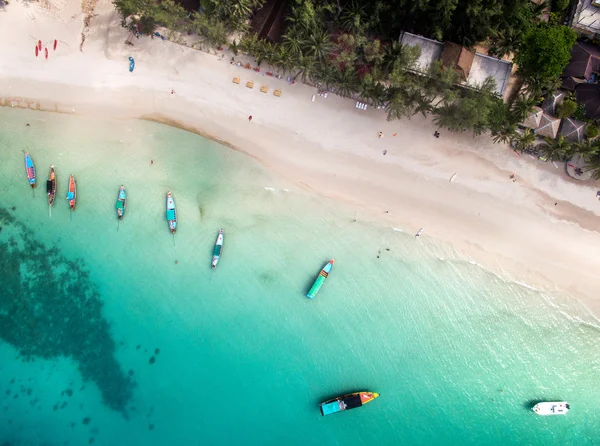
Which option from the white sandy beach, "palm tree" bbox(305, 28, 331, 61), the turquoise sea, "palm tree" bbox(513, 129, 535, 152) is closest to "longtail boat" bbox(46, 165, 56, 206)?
the turquoise sea

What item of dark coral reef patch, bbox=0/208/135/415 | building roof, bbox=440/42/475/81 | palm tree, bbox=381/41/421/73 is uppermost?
building roof, bbox=440/42/475/81

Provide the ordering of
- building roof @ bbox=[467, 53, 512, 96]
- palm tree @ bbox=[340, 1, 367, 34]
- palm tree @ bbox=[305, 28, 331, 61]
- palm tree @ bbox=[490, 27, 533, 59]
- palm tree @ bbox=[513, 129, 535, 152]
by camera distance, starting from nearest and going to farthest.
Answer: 1. palm tree @ bbox=[340, 1, 367, 34]
2. palm tree @ bbox=[305, 28, 331, 61]
3. palm tree @ bbox=[490, 27, 533, 59]
4. building roof @ bbox=[467, 53, 512, 96]
5. palm tree @ bbox=[513, 129, 535, 152]

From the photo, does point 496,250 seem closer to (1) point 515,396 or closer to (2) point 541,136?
(2) point 541,136

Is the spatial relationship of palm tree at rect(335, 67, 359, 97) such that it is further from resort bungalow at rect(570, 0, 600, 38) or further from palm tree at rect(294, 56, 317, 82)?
resort bungalow at rect(570, 0, 600, 38)

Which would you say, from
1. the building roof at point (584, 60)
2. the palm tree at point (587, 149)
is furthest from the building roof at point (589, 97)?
the palm tree at point (587, 149)

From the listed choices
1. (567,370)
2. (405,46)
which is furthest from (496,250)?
(405,46)

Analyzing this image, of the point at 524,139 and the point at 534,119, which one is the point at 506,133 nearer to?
Result: the point at 524,139

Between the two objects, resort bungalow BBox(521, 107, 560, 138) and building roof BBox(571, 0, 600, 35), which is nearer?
building roof BBox(571, 0, 600, 35)
